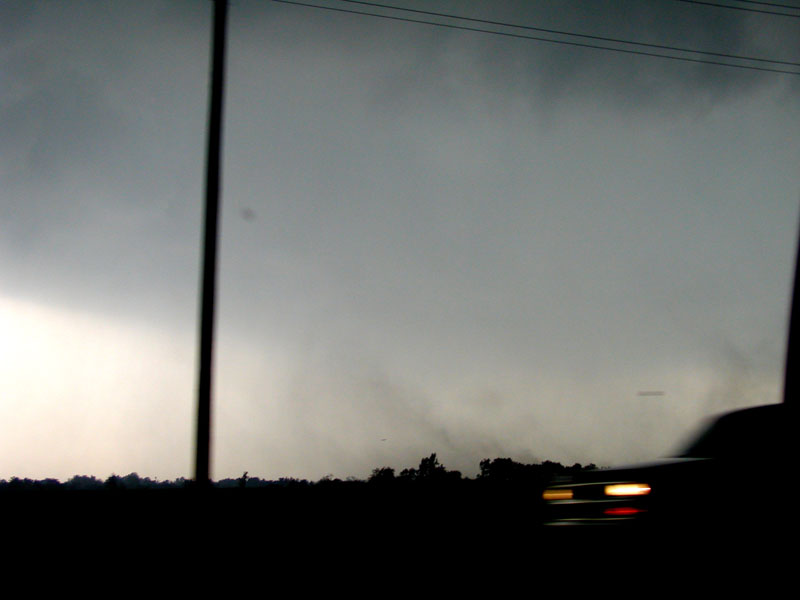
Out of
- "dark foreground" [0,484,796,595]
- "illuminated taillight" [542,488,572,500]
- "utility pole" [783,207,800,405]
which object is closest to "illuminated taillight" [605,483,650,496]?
"dark foreground" [0,484,796,595]

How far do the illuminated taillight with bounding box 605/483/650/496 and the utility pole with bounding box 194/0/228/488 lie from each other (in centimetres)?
397

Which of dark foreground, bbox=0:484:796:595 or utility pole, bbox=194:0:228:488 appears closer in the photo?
dark foreground, bbox=0:484:796:595

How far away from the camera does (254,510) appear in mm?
11000

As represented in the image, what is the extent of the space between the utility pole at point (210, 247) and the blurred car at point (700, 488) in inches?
138

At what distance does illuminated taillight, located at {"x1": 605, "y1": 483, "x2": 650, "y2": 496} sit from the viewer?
569cm

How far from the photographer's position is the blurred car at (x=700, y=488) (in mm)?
5535

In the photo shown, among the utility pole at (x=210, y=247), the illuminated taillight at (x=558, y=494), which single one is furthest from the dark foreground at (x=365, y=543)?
the utility pole at (x=210, y=247)

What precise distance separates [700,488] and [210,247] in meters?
5.27

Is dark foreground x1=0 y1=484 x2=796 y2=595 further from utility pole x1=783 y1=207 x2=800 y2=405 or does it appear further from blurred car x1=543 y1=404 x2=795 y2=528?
utility pole x1=783 y1=207 x2=800 y2=405

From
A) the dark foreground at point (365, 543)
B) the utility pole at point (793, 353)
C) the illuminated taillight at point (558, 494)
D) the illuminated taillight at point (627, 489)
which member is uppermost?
the utility pole at point (793, 353)

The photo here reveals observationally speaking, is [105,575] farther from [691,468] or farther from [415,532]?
[691,468]

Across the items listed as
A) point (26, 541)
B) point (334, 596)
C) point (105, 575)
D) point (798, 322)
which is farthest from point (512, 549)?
point (798, 322)

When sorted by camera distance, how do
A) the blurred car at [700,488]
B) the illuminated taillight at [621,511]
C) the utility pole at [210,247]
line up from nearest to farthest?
the blurred car at [700,488]
the illuminated taillight at [621,511]
the utility pole at [210,247]

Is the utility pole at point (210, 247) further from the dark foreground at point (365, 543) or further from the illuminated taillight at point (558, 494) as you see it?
the illuminated taillight at point (558, 494)
